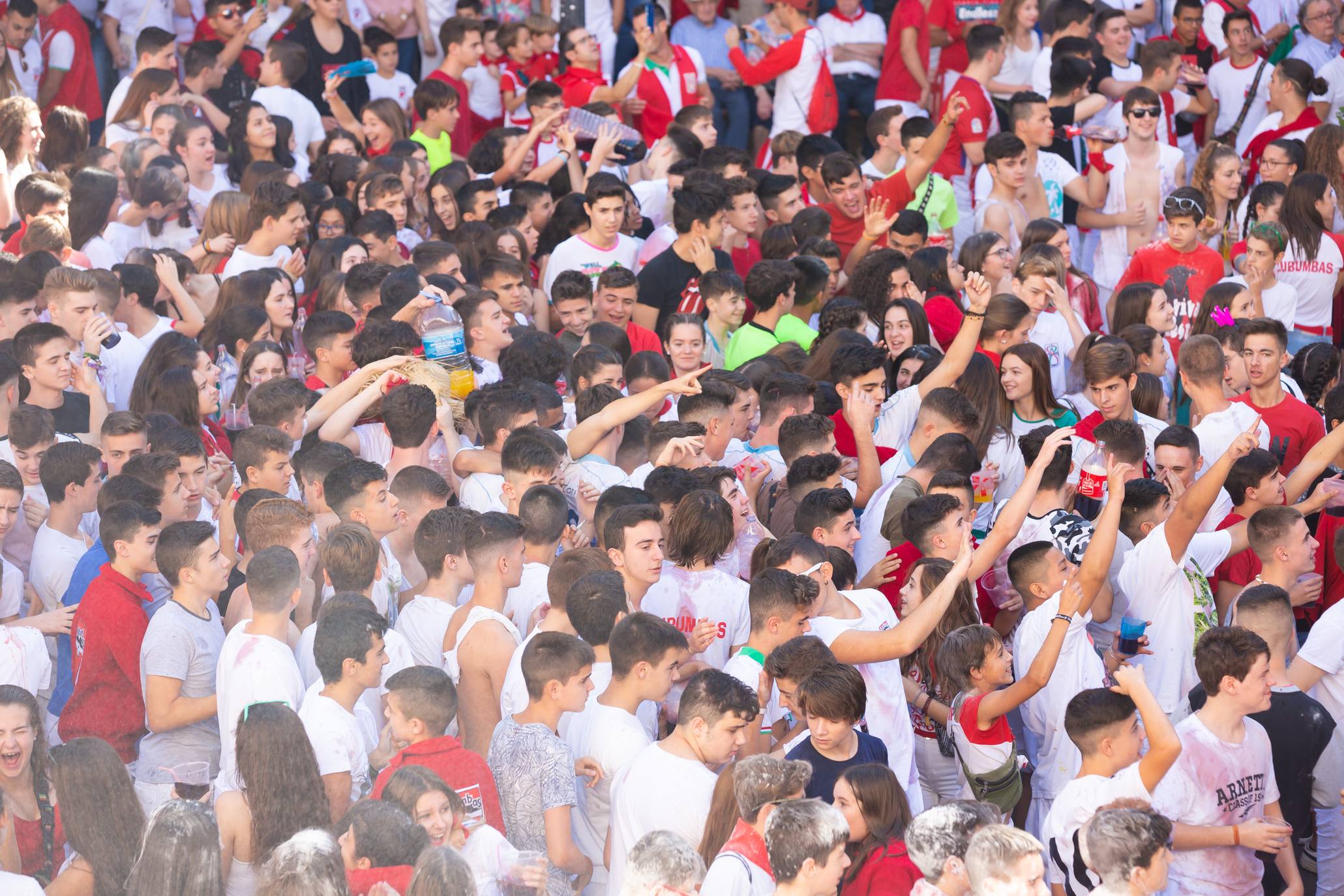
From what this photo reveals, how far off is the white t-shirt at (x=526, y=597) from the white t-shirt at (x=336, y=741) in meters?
1.01

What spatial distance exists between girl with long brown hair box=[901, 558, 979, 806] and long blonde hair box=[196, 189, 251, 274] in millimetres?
4533

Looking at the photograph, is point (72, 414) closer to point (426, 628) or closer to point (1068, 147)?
point (426, 628)

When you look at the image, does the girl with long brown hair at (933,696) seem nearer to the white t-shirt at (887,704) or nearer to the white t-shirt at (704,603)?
the white t-shirt at (887,704)

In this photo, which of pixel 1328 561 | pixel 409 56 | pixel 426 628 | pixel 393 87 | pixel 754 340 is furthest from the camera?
pixel 409 56

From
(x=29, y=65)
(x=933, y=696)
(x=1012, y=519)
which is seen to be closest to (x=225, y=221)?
(x=29, y=65)

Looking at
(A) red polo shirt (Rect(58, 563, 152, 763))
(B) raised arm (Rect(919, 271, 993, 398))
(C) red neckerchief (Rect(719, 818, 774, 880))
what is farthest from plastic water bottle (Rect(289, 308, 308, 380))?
(C) red neckerchief (Rect(719, 818, 774, 880))

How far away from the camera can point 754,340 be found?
8.03 meters

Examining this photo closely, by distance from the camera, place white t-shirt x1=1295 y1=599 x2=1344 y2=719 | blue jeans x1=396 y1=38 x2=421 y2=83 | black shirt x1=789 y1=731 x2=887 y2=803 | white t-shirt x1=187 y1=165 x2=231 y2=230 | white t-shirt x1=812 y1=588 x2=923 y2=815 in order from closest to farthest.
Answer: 1. black shirt x1=789 y1=731 x2=887 y2=803
2. white t-shirt x1=812 y1=588 x2=923 y2=815
3. white t-shirt x1=1295 y1=599 x2=1344 y2=719
4. white t-shirt x1=187 y1=165 x2=231 y2=230
5. blue jeans x1=396 y1=38 x2=421 y2=83

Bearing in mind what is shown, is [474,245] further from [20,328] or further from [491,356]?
[20,328]

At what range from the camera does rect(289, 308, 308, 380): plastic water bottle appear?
7719 mm

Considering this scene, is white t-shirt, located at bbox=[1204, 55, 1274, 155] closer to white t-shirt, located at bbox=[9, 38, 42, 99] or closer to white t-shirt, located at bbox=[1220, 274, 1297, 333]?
white t-shirt, located at bbox=[1220, 274, 1297, 333]

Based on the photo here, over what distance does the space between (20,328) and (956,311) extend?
4.73 meters

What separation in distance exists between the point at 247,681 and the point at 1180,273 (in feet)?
19.8

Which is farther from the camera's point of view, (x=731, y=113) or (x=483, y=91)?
(x=731, y=113)
